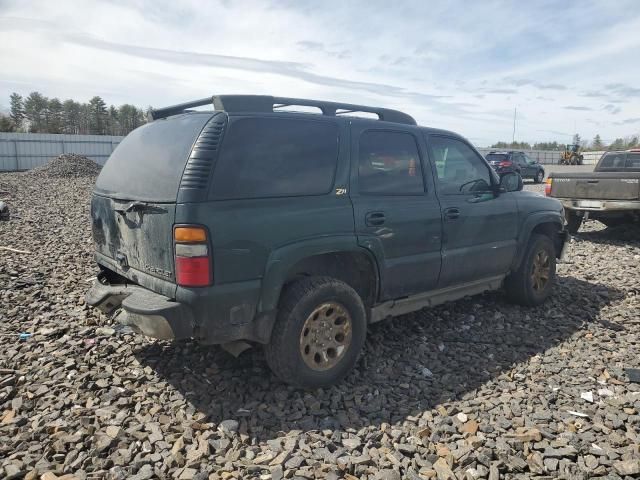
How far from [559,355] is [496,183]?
Result: 1.72 meters

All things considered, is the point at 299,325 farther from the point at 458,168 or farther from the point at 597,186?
the point at 597,186

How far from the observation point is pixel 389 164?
154 inches

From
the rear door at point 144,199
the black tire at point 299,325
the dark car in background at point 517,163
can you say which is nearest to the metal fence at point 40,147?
the dark car in background at point 517,163

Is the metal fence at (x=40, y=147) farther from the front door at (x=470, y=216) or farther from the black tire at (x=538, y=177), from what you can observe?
the front door at (x=470, y=216)

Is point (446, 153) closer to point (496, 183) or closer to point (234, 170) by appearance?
point (496, 183)

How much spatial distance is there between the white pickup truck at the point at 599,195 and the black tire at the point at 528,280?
4.20 metres

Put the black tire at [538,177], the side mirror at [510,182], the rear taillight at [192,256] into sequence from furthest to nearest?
the black tire at [538,177], the side mirror at [510,182], the rear taillight at [192,256]

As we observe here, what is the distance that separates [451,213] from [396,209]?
2.30ft

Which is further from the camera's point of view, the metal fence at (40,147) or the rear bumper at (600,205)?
the metal fence at (40,147)

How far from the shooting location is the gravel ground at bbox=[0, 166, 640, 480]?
2701mm

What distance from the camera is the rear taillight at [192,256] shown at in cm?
283

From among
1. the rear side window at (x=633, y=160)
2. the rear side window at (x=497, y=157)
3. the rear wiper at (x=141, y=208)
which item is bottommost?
the rear wiper at (x=141, y=208)

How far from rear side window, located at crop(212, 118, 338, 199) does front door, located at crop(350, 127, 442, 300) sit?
0.92 ft

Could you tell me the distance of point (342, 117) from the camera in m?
3.68
